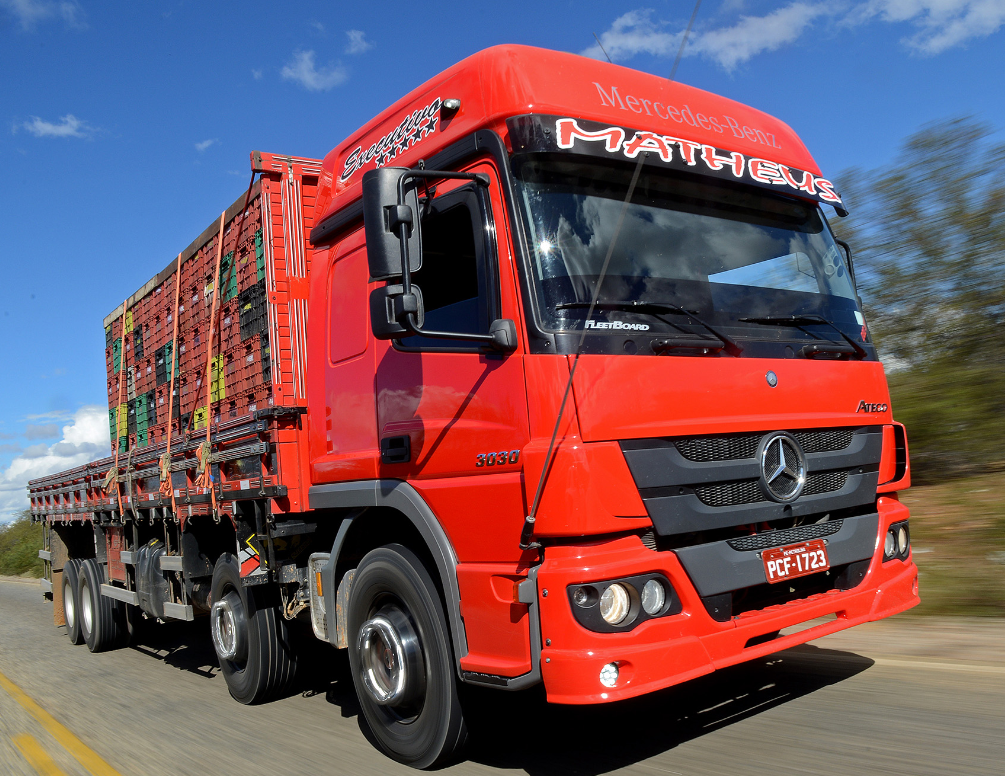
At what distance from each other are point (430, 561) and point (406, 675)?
0.54 m

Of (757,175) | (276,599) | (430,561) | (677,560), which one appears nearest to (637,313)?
(677,560)

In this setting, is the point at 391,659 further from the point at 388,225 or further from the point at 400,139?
the point at 400,139

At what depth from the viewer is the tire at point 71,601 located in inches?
385

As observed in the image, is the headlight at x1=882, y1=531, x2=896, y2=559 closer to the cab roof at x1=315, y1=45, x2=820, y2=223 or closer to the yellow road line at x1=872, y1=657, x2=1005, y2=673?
the yellow road line at x1=872, y1=657, x2=1005, y2=673

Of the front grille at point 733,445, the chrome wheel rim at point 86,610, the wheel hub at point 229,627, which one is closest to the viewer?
the front grille at point 733,445

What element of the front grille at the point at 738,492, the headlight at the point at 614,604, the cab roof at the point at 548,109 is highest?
the cab roof at the point at 548,109

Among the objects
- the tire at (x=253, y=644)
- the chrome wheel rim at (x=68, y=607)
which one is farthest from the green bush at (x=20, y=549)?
the tire at (x=253, y=644)

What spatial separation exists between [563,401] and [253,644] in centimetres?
349

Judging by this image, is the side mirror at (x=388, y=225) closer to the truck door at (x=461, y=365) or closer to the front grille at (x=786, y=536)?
the truck door at (x=461, y=365)

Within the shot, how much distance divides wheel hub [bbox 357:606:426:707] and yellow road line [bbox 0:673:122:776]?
142cm

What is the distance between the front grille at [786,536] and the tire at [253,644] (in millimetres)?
3383

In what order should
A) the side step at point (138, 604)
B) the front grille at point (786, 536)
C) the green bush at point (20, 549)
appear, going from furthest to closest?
1. the green bush at point (20, 549)
2. the side step at point (138, 604)
3. the front grille at point (786, 536)

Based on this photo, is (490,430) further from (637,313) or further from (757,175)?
(757,175)

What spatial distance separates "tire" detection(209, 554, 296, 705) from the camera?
5598 mm
